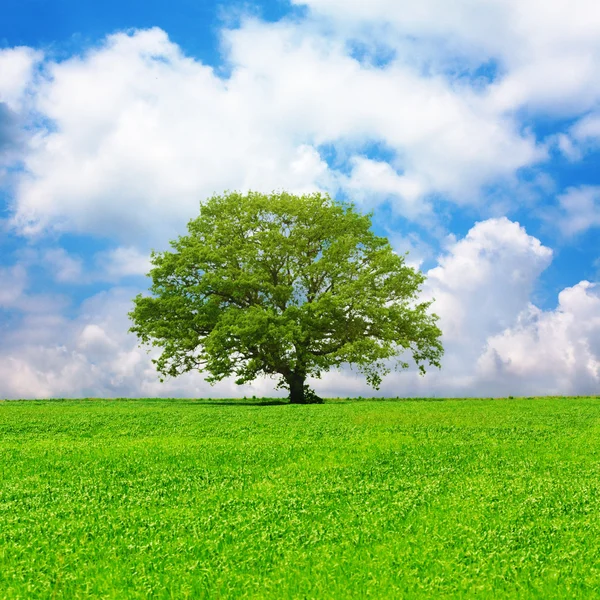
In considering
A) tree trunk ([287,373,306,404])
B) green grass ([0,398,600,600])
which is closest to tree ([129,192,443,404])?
tree trunk ([287,373,306,404])

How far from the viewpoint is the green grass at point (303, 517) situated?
29.7ft

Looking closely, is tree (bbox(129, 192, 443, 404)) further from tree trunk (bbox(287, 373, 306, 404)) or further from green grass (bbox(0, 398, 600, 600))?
green grass (bbox(0, 398, 600, 600))

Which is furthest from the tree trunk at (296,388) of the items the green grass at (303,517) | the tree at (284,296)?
the green grass at (303,517)

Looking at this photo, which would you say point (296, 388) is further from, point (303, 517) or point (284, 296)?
point (303, 517)

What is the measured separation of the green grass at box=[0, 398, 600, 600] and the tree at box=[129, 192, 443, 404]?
2395 centimetres

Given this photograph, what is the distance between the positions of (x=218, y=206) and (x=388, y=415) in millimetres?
28147

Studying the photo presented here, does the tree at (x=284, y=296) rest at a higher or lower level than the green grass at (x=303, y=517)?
higher

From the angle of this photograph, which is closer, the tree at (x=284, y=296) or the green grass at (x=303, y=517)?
the green grass at (x=303, y=517)

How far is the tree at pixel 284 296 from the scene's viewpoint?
46531mm

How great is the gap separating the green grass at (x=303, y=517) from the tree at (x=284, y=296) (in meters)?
24.0

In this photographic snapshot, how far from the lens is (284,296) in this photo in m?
47.9

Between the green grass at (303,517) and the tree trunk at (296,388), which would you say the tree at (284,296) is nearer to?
the tree trunk at (296,388)

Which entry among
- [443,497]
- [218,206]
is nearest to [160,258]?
[218,206]

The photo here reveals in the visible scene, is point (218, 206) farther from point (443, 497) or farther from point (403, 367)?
point (443, 497)
